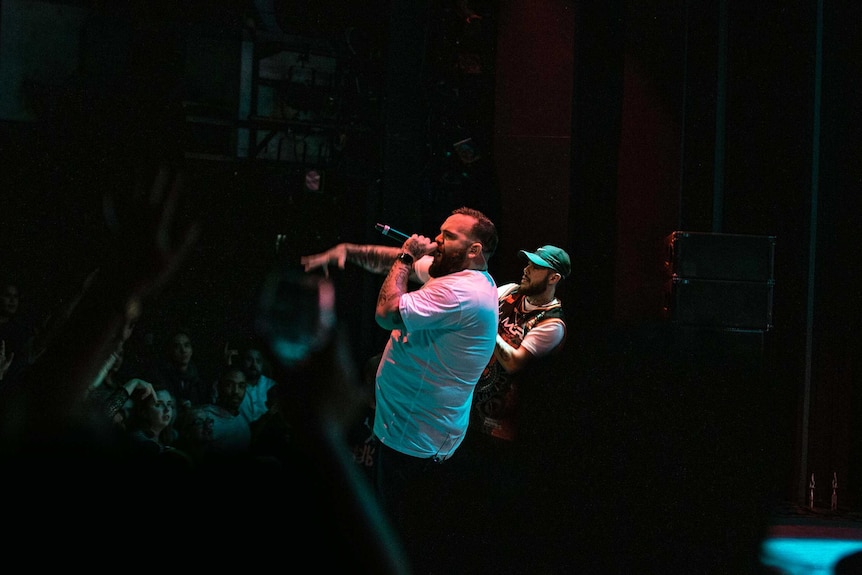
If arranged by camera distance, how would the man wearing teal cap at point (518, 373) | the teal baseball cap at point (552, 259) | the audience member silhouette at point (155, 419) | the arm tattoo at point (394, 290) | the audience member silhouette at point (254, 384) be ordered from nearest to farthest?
the arm tattoo at point (394, 290) → the man wearing teal cap at point (518, 373) → the teal baseball cap at point (552, 259) → the audience member silhouette at point (155, 419) → the audience member silhouette at point (254, 384)

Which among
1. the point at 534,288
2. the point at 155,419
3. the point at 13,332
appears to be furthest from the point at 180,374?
the point at 534,288

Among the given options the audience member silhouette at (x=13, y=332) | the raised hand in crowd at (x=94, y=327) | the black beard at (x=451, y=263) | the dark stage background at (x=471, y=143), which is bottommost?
the audience member silhouette at (x=13, y=332)

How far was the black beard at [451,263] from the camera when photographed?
266 centimetres

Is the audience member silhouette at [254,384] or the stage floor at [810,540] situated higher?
the audience member silhouette at [254,384]

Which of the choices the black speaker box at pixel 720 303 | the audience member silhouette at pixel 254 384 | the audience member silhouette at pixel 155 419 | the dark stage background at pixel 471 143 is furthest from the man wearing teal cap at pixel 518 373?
the audience member silhouette at pixel 155 419

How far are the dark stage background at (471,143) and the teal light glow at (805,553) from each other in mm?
703

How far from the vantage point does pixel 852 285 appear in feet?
16.3

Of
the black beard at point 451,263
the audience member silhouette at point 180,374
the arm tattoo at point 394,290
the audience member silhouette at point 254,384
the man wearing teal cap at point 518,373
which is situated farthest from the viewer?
the audience member silhouette at point 254,384

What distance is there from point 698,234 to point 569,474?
5.62 ft

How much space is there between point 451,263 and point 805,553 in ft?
8.84

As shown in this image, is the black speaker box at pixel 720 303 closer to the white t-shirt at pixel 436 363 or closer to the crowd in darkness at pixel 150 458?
the white t-shirt at pixel 436 363

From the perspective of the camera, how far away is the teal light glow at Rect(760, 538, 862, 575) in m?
3.53

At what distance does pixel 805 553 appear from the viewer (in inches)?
152

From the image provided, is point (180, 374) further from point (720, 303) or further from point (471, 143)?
point (720, 303)
